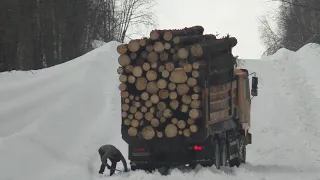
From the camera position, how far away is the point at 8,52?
33.5 meters

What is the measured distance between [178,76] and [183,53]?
0.51 meters

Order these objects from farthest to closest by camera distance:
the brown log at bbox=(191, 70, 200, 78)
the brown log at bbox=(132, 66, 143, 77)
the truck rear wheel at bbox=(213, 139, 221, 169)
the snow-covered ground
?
the snow-covered ground, the truck rear wheel at bbox=(213, 139, 221, 169), the brown log at bbox=(132, 66, 143, 77), the brown log at bbox=(191, 70, 200, 78)

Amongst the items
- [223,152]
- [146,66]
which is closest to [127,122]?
[146,66]

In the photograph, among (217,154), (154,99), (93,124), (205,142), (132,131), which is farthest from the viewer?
(93,124)

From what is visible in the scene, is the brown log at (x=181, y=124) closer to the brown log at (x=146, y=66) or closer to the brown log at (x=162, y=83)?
the brown log at (x=162, y=83)

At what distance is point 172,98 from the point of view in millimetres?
15273

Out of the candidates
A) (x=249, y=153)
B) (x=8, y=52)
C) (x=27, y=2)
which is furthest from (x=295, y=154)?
(x=27, y=2)

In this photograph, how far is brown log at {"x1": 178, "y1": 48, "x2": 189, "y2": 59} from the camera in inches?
598

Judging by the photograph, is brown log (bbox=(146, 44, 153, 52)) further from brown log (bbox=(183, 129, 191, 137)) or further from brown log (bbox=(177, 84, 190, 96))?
brown log (bbox=(183, 129, 191, 137))

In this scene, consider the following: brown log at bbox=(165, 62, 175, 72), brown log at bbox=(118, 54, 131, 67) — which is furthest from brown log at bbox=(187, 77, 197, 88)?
brown log at bbox=(118, 54, 131, 67)

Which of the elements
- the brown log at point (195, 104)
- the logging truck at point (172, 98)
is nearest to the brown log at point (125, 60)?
the logging truck at point (172, 98)

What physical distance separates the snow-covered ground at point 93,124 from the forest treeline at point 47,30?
6.34ft

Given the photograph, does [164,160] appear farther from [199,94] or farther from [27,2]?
[27,2]

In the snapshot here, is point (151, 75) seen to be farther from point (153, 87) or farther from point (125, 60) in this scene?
point (125, 60)
